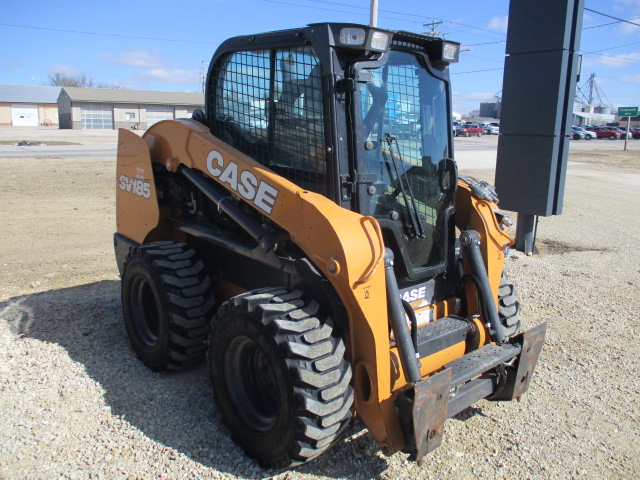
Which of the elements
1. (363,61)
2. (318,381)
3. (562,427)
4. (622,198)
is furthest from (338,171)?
(622,198)

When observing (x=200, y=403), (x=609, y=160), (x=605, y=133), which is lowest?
(x=200, y=403)

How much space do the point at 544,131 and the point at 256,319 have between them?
599cm

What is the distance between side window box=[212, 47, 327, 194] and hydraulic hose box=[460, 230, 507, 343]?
3.81 feet

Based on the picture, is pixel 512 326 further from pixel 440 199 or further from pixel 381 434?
pixel 381 434

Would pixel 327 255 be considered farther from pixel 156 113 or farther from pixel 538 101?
pixel 156 113

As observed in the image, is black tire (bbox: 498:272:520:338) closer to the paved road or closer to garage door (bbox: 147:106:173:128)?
the paved road

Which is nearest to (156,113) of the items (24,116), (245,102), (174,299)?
(24,116)

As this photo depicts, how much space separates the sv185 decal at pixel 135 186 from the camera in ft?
15.4

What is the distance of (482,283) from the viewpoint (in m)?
3.77

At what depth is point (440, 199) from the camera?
3.82 metres

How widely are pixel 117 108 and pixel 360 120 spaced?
57706 mm

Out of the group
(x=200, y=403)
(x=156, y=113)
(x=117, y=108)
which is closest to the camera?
(x=200, y=403)

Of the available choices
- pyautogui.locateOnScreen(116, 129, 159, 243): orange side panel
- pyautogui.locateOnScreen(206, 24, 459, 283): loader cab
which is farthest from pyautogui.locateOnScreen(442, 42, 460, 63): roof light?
pyautogui.locateOnScreen(116, 129, 159, 243): orange side panel

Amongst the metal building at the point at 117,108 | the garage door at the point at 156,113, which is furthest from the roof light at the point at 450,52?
the garage door at the point at 156,113
